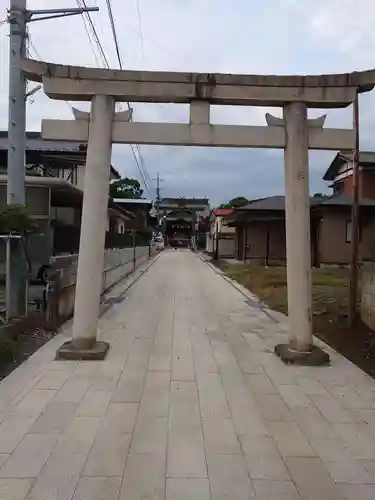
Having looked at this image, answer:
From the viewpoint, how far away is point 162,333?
29.0 feet

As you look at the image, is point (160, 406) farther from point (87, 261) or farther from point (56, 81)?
point (56, 81)

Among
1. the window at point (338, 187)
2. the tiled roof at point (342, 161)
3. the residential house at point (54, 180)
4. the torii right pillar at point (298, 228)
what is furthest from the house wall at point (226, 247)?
the torii right pillar at point (298, 228)

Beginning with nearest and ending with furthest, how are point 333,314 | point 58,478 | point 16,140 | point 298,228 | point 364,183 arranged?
point 58,478 < point 298,228 < point 16,140 < point 333,314 < point 364,183

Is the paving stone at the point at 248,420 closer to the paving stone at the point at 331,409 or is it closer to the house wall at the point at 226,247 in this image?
the paving stone at the point at 331,409

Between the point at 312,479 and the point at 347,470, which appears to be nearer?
the point at 312,479

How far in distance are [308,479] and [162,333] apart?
562 centimetres

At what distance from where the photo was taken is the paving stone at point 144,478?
10.3 feet

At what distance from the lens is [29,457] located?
11.9 ft

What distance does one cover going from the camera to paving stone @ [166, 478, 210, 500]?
3.12 metres

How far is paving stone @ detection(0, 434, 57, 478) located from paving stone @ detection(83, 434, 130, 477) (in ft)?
1.17

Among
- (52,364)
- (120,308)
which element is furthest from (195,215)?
(52,364)

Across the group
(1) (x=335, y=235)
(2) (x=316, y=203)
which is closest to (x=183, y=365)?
(1) (x=335, y=235)

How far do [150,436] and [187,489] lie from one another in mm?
938

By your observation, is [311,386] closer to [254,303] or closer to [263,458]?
[263,458]
